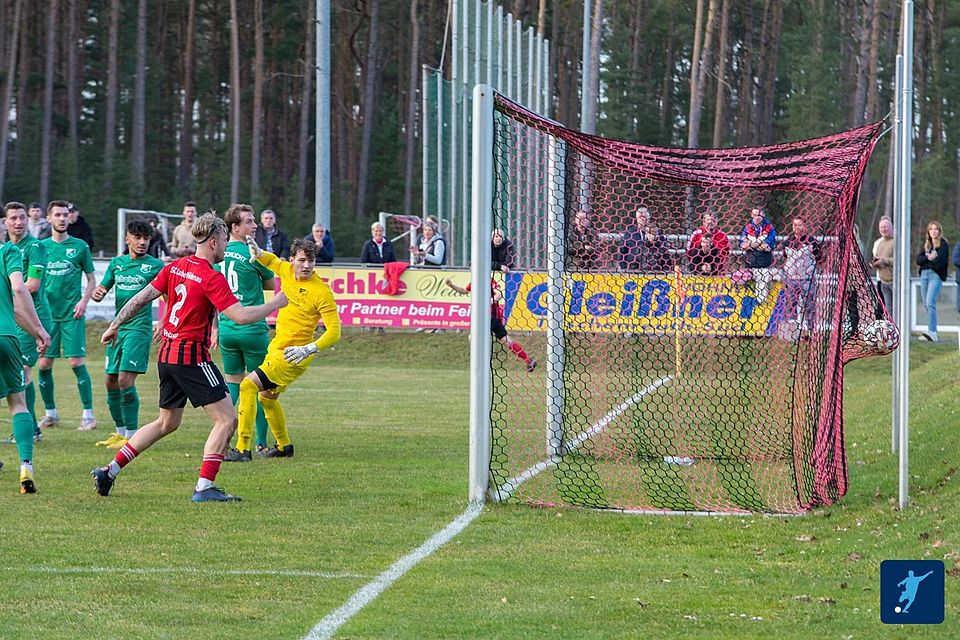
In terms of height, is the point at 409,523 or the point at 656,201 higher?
the point at 656,201

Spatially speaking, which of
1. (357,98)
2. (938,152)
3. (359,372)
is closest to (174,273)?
(359,372)

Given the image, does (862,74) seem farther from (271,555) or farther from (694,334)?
(271,555)

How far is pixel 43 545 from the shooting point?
26.4ft

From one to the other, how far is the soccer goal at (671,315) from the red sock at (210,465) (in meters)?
1.76

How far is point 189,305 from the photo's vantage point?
9.37m

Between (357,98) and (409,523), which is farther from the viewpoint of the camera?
(357,98)

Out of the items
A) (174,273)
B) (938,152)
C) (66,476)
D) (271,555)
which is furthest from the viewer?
(938,152)

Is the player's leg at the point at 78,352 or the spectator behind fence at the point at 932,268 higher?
the spectator behind fence at the point at 932,268

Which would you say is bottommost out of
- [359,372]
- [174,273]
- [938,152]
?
[359,372]

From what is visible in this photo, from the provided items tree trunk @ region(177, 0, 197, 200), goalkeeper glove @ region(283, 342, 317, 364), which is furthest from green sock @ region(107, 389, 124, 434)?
tree trunk @ region(177, 0, 197, 200)

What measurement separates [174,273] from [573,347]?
410cm

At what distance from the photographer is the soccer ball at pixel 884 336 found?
32.2 ft

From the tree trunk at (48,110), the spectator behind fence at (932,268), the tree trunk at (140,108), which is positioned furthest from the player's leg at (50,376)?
the tree trunk at (48,110)

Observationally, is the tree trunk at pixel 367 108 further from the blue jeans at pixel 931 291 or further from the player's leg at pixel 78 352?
the player's leg at pixel 78 352
